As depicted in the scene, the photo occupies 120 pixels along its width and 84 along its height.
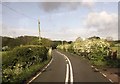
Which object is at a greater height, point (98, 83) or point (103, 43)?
point (103, 43)

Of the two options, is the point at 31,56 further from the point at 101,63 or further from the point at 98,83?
the point at 98,83

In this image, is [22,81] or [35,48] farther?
[35,48]

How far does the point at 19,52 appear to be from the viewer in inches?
1245

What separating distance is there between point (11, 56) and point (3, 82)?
17.0 m

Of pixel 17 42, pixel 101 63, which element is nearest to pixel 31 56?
pixel 101 63

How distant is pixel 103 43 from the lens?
39.8 m

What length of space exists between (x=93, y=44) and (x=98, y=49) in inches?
134

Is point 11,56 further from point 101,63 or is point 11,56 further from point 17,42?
point 17,42

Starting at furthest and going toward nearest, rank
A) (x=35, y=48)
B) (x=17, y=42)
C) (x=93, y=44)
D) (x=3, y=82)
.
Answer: (x=17, y=42)
(x=93, y=44)
(x=35, y=48)
(x=3, y=82)

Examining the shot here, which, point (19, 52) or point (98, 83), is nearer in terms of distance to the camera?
point (98, 83)

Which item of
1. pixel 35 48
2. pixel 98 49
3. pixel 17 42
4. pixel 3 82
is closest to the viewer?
pixel 3 82

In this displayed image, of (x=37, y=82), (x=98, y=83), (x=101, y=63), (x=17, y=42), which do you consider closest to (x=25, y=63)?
(x=101, y=63)

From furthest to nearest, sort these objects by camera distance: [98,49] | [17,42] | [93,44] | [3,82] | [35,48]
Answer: [17,42], [93,44], [98,49], [35,48], [3,82]

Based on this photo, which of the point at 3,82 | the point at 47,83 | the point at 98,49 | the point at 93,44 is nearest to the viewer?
the point at 3,82
